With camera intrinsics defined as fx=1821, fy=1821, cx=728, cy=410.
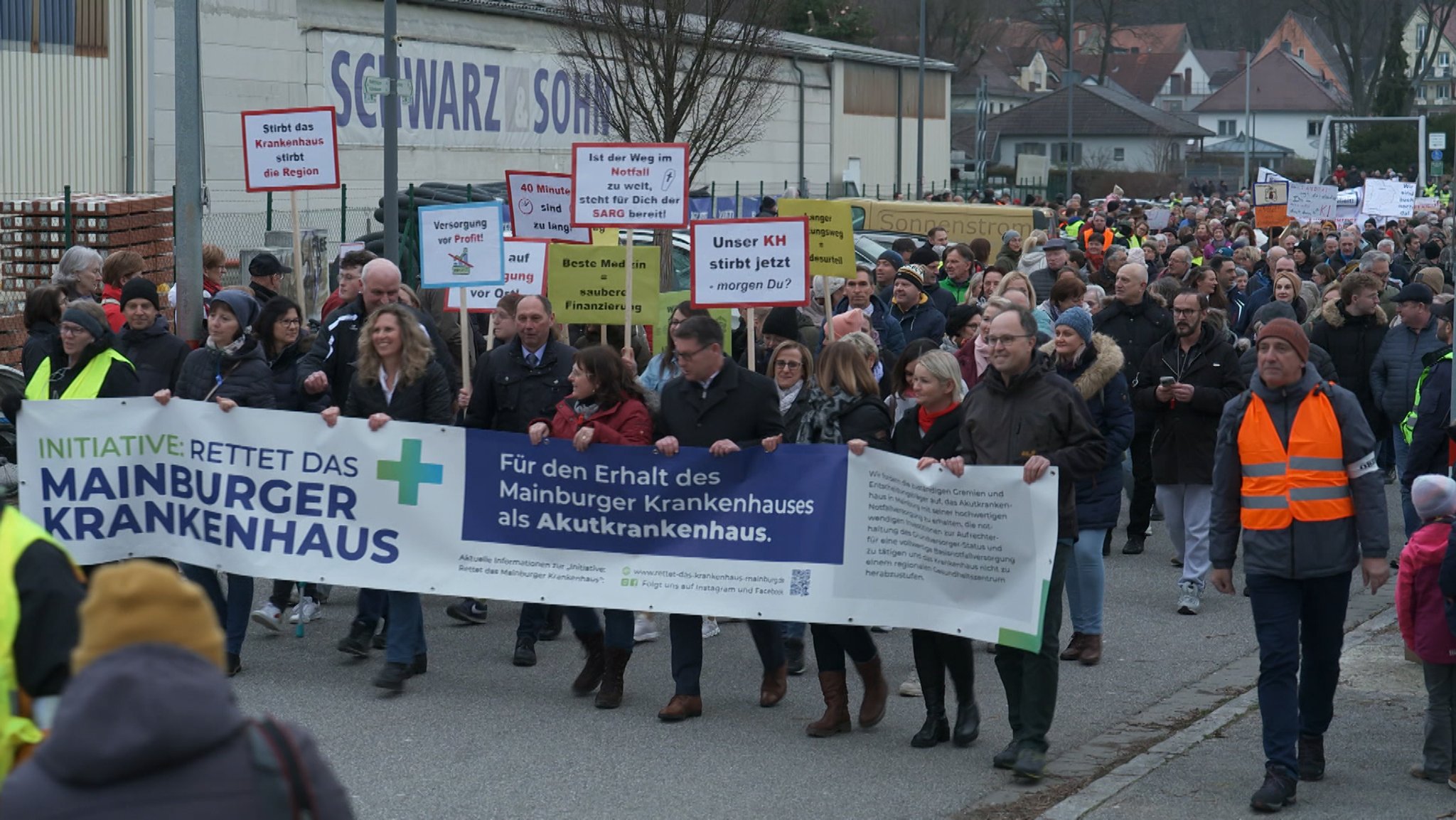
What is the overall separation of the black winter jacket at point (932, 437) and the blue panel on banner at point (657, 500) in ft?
0.91

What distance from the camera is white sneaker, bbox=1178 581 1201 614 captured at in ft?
34.7

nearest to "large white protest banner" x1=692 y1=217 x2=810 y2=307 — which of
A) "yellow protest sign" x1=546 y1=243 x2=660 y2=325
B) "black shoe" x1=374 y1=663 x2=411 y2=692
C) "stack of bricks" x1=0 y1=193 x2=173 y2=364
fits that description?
"yellow protest sign" x1=546 y1=243 x2=660 y2=325

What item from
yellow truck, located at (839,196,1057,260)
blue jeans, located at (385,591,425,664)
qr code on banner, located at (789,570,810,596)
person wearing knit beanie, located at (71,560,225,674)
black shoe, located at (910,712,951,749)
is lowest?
black shoe, located at (910,712,951,749)

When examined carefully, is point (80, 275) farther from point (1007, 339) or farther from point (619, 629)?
point (1007, 339)

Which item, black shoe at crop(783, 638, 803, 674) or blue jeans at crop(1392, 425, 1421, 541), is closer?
black shoe at crop(783, 638, 803, 674)

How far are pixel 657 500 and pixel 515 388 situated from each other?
4.28 ft

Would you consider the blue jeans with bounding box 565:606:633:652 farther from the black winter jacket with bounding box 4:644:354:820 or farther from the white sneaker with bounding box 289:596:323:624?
the black winter jacket with bounding box 4:644:354:820

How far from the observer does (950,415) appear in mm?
7672

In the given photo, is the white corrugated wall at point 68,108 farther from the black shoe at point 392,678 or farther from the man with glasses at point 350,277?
the black shoe at point 392,678

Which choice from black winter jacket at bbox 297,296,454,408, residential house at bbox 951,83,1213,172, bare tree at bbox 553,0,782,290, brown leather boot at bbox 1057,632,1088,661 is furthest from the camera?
residential house at bbox 951,83,1213,172

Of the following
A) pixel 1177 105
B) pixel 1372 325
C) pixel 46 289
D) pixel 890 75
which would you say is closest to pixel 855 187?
pixel 890 75

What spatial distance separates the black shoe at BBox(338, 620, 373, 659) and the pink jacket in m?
4.83

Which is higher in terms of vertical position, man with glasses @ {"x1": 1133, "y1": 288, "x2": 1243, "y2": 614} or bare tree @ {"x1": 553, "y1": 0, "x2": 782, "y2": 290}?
bare tree @ {"x1": 553, "y1": 0, "x2": 782, "y2": 290}

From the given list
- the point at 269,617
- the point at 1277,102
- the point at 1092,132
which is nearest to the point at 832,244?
the point at 269,617
